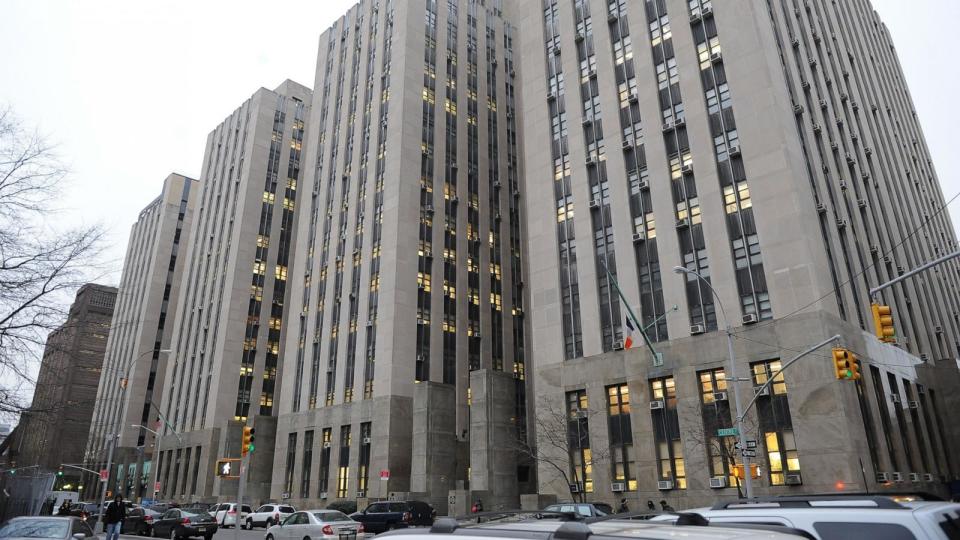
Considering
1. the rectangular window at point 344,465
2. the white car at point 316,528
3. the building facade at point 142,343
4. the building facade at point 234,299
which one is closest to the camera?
the white car at point 316,528

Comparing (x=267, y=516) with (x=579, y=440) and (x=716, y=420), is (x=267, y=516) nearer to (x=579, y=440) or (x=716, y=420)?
(x=579, y=440)

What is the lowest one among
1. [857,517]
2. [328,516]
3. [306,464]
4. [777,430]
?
[328,516]

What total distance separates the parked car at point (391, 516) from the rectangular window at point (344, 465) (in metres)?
23.0

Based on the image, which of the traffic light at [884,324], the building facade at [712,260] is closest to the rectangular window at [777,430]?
the building facade at [712,260]

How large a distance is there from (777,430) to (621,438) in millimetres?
9814

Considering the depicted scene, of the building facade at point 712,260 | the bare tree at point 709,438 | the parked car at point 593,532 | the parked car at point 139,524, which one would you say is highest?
the building facade at point 712,260

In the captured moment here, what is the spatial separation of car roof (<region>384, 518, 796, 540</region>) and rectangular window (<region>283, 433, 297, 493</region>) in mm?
68821

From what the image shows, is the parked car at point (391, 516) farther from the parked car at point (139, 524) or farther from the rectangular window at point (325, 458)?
the rectangular window at point (325, 458)

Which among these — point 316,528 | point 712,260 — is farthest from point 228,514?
point 712,260

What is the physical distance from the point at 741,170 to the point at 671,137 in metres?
6.01

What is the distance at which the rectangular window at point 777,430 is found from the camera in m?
34.9

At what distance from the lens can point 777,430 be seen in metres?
35.7

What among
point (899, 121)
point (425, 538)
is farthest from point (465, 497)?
point (899, 121)

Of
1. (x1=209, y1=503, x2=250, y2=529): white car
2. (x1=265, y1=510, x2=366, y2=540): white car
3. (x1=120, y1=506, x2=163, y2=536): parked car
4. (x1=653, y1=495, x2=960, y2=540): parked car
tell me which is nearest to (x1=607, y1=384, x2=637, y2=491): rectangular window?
(x1=265, y1=510, x2=366, y2=540): white car
